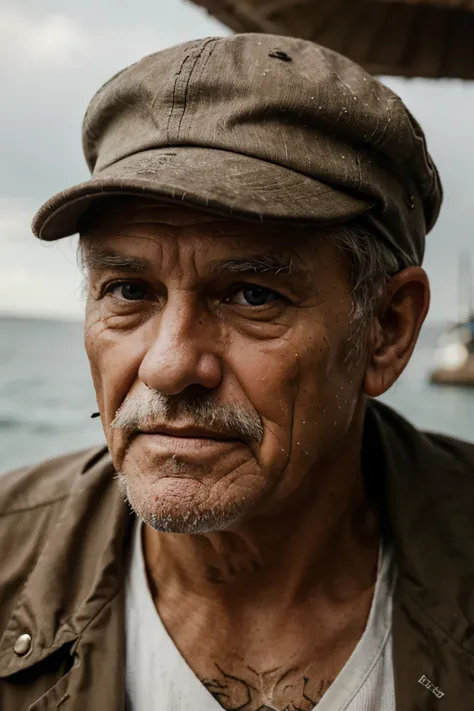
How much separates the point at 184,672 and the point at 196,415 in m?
0.54

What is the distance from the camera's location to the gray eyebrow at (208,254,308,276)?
110cm

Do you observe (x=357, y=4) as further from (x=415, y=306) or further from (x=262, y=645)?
(x=262, y=645)

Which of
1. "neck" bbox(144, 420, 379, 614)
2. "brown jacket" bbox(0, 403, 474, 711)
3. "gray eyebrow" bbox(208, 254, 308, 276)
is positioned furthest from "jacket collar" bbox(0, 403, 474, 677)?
"gray eyebrow" bbox(208, 254, 308, 276)

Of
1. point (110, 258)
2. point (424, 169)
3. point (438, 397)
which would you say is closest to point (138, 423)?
point (110, 258)

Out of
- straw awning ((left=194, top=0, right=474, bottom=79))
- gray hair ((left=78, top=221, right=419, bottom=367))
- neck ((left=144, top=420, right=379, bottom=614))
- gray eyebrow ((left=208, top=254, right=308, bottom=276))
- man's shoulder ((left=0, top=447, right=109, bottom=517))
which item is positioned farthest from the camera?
straw awning ((left=194, top=0, right=474, bottom=79))

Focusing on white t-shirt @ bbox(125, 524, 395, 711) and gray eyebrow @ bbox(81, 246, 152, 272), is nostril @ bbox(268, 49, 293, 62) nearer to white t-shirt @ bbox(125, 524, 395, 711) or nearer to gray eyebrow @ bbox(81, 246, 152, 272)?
A: gray eyebrow @ bbox(81, 246, 152, 272)

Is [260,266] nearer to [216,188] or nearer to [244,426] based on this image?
[216,188]

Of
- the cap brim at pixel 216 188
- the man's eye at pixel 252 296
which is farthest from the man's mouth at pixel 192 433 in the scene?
the cap brim at pixel 216 188

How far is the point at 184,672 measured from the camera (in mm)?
1248

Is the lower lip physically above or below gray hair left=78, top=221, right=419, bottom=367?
below

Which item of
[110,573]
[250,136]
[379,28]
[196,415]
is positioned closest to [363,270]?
[250,136]

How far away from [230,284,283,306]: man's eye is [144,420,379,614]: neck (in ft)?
1.29

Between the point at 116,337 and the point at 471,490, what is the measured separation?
2.99 feet

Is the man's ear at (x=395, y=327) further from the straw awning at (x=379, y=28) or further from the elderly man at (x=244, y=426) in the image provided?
the straw awning at (x=379, y=28)
